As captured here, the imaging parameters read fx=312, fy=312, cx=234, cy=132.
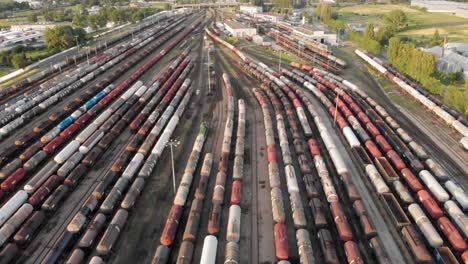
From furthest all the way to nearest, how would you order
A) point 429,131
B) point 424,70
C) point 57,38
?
1. point 57,38
2. point 424,70
3. point 429,131

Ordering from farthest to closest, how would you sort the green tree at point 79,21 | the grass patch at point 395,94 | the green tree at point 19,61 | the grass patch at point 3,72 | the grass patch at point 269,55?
the green tree at point 79,21
the grass patch at point 269,55
the grass patch at point 3,72
the green tree at point 19,61
the grass patch at point 395,94

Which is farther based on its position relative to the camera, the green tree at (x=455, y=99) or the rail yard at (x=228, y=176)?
the green tree at (x=455, y=99)

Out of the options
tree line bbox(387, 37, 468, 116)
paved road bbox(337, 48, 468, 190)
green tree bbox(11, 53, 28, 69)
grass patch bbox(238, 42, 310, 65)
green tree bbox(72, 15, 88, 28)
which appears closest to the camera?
paved road bbox(337, 48, 468, 190)

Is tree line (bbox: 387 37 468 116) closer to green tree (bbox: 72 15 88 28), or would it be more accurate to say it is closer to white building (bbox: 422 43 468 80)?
white building (bbox: 422 43 468 80)

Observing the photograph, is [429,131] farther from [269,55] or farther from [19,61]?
Answer: [19,61]

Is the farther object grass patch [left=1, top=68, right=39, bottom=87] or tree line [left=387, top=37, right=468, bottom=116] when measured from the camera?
grass patch [left=1, top=68, right=39, bottom=87]

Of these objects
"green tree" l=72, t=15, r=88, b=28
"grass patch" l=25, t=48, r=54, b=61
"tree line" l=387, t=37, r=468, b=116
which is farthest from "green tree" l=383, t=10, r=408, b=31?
"green tree" l=72, t=15, r=88, b=28

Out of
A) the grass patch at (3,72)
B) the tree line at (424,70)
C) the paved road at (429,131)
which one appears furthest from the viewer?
the grass patch at (3,72)

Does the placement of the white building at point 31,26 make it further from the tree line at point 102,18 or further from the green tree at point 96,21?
the green tree at point 96,21

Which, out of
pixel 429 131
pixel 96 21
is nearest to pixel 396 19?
pixel 429 131

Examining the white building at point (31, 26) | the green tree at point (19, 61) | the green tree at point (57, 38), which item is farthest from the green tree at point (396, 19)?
the white building at point (31, 26)
